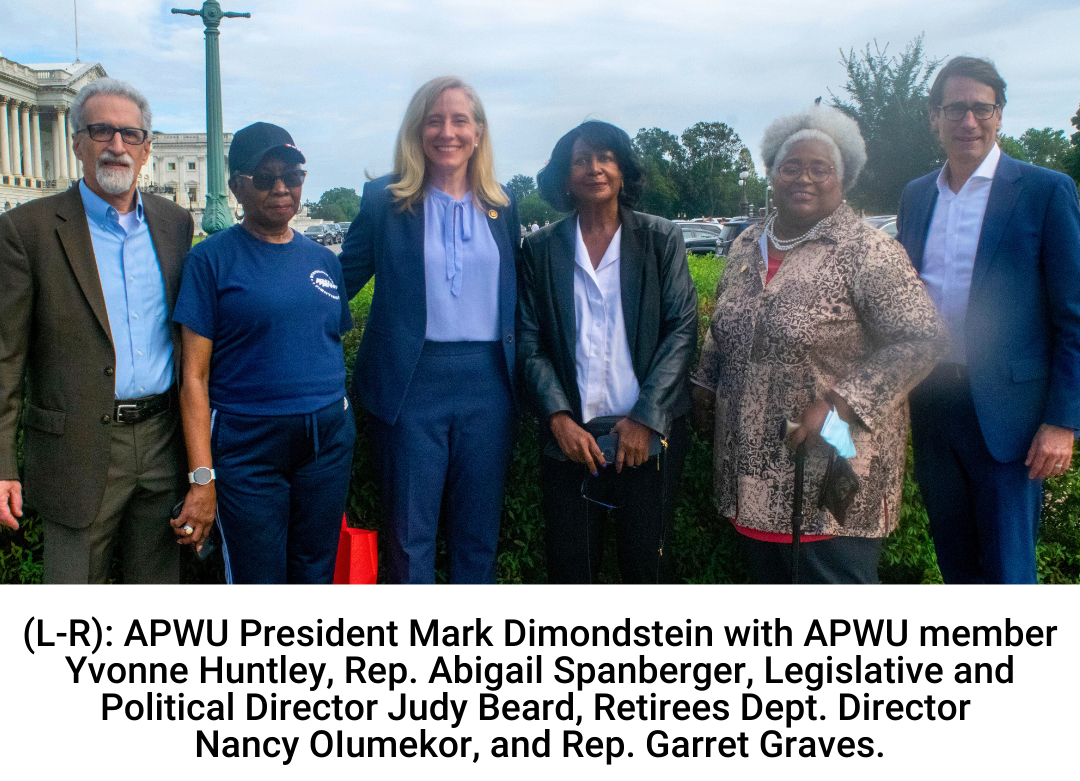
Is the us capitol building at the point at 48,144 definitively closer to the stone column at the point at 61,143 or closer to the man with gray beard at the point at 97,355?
the stone column at the point at 61,143

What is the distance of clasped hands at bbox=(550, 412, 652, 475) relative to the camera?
2879 millimetres

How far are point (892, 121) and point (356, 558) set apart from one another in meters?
21.9

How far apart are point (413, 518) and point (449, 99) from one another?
154 cm

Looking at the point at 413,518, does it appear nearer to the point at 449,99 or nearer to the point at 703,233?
the point at 449,99

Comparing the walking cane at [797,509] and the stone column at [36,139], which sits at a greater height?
the stone column at [36,139]

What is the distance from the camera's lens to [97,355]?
2.67m

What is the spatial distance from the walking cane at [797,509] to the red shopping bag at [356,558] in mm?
1596

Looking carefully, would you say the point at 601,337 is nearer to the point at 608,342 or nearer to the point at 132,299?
the point at 608,342

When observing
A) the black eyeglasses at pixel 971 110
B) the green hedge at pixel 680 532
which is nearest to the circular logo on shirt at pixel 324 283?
the green hedge at pixel 680 532

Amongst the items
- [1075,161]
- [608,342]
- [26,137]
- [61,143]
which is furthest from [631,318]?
[26,137]

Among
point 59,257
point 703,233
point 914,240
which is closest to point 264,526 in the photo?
point 59,257

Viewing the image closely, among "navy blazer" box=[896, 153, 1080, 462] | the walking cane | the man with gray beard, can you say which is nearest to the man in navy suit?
"navy blazer" box=[896, 153, 1080, 462]

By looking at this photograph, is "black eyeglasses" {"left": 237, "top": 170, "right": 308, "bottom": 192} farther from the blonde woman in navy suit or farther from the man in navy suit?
the man in navy suit

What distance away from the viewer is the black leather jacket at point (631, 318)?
295 cm
